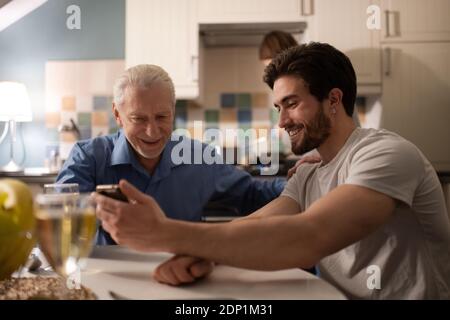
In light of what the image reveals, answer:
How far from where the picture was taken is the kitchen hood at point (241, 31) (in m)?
2.69

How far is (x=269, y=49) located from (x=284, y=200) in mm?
1220

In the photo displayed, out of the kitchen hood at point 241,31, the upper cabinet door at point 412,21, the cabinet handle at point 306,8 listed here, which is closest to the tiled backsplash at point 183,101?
the kitchen hood at point 241,31

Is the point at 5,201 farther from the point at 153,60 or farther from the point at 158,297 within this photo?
the point at 153,60

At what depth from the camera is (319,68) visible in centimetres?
106

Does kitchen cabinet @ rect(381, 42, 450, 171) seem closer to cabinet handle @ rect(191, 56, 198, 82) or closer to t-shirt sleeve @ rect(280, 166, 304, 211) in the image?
cabinet handle @ rect(191, 56, 198, 82)

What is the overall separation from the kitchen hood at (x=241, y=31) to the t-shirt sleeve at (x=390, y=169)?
1.98 metres

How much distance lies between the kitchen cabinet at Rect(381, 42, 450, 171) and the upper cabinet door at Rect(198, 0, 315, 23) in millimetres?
541

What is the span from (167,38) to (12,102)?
0.95m

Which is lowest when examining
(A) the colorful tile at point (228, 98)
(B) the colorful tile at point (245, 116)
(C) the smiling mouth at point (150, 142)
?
(C) the smiling mouth at point (150, 142)

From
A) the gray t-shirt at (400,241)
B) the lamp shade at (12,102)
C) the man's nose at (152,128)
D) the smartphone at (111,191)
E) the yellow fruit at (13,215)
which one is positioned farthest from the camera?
the lamp shade at (12,102)

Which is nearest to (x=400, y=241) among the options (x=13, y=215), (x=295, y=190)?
(x=295, y=190)

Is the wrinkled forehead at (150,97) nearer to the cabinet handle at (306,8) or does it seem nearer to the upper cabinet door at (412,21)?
the cabinet handle at (306,8)

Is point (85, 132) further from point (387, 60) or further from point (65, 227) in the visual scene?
point (65, 227)
